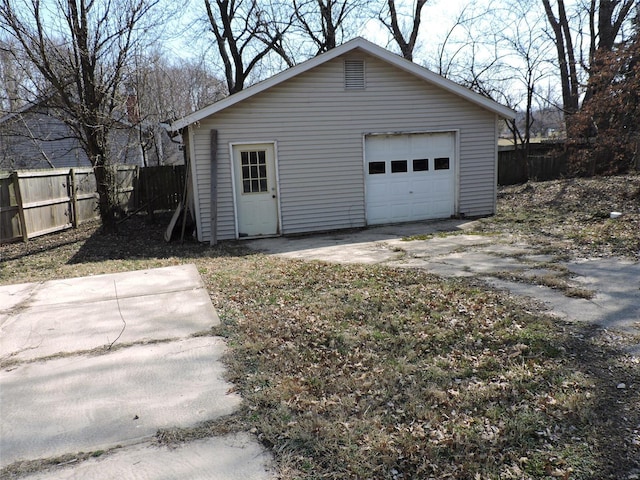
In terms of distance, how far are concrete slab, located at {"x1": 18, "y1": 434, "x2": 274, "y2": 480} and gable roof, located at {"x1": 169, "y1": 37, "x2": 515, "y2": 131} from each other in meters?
7.62

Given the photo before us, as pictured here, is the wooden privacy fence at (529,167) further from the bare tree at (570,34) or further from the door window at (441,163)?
the door window at (441,163)

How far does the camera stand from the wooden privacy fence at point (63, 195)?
9.84m

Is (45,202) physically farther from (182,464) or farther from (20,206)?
(182,464)

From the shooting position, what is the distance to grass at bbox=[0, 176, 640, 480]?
2.58 m

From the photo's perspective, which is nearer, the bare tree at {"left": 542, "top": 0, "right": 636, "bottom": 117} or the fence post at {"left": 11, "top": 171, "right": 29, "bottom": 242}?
the fence post at {"left": 11, "top": 171, "right": 29, "bottom": 242}

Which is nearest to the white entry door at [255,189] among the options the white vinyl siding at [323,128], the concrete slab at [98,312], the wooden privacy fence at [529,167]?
the white vinyl siding at [323,128]

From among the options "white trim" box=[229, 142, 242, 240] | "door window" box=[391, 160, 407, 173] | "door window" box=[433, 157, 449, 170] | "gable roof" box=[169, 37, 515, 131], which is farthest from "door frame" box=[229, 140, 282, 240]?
"door window" box=[433, 157, 449, 170]

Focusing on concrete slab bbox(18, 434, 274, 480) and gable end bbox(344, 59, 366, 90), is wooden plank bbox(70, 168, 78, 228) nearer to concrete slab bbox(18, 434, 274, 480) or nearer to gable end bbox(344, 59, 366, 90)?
gable end bbox(344, 59, 366, 90)

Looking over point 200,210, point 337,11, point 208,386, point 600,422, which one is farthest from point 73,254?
point 337,11

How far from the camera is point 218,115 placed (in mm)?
9719

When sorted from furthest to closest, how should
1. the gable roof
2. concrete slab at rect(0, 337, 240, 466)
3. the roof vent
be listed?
1. the roof vent
2. the gable roof
3. concrete slab at rect(0, 337, 240, 466)

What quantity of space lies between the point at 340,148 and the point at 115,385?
26.3ft

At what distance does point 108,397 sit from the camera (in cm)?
334

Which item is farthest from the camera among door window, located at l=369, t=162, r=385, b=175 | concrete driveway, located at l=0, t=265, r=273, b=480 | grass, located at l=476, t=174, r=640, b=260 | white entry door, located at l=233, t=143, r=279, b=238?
door window, located at l=369, t=162, r=385, b=175
